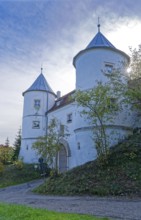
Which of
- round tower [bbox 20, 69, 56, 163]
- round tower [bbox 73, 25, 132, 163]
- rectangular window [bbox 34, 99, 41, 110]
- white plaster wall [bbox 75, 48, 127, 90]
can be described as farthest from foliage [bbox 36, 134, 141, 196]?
rectangular window [bbox 34, 99, 41, 110]

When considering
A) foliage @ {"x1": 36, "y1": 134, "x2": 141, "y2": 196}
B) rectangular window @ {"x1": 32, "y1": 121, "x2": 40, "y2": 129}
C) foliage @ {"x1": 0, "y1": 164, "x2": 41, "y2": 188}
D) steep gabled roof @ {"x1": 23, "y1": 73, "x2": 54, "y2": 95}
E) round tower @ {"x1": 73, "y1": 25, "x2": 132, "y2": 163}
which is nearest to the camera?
foliage @ {"x1": 36, "y1": 134, "x2": 141, "y2": 196}

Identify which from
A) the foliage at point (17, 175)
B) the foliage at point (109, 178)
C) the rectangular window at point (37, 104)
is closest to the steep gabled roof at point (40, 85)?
the rectangular window at point (37, 104)

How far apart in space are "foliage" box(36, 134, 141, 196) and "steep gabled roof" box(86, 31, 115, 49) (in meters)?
9.24

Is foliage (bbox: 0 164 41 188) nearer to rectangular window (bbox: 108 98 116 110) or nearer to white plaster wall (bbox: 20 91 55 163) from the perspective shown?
white plaster wall (bbox: 20 91 55 163)

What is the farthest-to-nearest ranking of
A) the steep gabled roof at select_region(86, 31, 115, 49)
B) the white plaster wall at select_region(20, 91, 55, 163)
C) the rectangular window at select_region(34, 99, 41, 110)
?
the rectangular window at select_region(34, 99, 41, 110)
the white plaster wall at select_region(20, 91, 55, 163)
the steep gabled roof at select_region(86, 31, 115, 49)

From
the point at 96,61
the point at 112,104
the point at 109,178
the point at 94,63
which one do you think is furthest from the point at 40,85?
the point at 109,178

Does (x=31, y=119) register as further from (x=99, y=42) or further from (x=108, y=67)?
(x=99, y=42)

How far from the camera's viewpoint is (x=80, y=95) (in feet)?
56.6

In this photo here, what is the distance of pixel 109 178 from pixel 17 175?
14101 millimetres

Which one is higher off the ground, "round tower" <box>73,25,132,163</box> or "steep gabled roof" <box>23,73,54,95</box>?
"steep gabled roof" <box>23,73,54,95</box>

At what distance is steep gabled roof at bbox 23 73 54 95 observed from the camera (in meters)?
33.7

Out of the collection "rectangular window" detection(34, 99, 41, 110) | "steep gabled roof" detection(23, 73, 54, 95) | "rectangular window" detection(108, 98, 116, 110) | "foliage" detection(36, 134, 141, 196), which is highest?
"steep gabled roof" detection(23, 73, 54, 95)

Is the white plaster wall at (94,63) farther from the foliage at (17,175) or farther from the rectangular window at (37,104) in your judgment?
the rectangular window at (37,104)

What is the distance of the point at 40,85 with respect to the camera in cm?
3416
